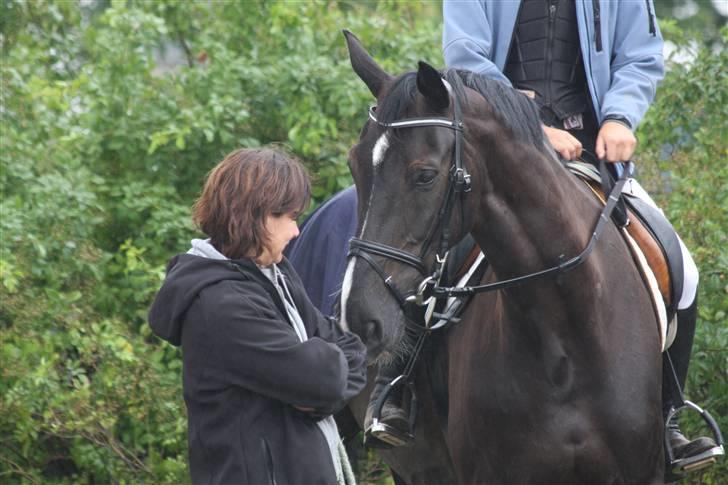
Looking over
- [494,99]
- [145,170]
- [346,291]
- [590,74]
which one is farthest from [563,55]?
[145,170]

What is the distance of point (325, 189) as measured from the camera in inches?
285

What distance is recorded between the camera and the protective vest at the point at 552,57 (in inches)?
182

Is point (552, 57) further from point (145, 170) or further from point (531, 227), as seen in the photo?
point (145, 170)

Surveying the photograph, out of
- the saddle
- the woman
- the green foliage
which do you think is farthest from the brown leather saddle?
the woman

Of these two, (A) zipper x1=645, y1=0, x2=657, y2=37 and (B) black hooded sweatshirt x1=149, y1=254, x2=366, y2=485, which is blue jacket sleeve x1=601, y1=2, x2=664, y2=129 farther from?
(B) black hooded sweatshirt x1=149, y1=254, x2=366, y2=485

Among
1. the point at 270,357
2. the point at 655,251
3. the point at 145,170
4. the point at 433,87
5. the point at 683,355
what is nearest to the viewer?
the point at 270,357

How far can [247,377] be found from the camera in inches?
118

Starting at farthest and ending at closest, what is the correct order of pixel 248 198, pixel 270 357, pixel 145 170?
pixel 145 170 < pixel 248 198 < pixel 270 357

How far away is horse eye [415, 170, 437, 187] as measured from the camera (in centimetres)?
352

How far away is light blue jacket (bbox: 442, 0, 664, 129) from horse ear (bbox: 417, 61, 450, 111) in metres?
0.88

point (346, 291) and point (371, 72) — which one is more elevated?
point (371, 72)

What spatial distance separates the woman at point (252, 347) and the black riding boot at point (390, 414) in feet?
Result: 4.61

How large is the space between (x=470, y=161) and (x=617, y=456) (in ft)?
3.78

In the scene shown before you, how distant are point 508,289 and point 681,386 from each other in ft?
2.87
